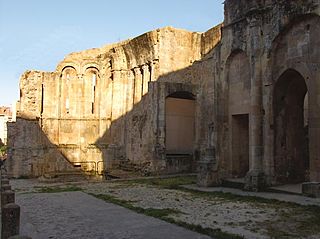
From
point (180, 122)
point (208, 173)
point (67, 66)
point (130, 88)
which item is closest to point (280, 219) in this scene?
point (208, 173)

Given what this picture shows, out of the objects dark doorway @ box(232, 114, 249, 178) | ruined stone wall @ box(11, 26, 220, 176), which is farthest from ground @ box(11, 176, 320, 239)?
ruined stone wall @ box(11, 26, 220, 176)

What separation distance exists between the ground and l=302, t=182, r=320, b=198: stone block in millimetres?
311

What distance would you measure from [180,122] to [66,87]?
8.90 meters

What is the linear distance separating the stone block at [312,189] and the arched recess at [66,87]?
60.1 feet

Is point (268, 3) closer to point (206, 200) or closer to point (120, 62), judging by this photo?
point (206, 200)

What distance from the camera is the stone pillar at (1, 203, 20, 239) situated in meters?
5.78

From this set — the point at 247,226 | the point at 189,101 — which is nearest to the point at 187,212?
the point at 247,226

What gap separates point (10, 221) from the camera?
229 inches

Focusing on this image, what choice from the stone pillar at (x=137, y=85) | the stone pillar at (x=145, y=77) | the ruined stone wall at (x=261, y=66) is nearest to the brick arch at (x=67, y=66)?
the stone pillar at (x=137, y=85)

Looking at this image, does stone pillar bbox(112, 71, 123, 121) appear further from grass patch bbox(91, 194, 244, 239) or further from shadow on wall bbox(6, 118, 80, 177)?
grass patch bbox(91, 194, 244, 239)

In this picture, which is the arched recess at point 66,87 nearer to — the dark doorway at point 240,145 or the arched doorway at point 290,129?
the dark doorway at point 240,145

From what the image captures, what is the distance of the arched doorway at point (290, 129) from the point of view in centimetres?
1313

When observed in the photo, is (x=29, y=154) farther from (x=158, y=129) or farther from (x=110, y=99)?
(x=158, y=129)

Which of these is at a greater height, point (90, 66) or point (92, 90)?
point (90, 66)
